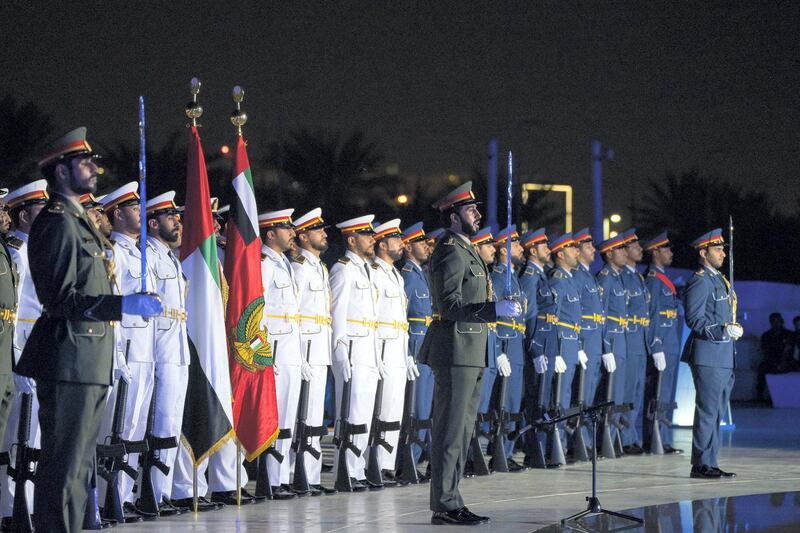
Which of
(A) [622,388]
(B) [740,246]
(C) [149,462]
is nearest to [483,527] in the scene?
(C) [149,462]

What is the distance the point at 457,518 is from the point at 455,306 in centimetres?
126

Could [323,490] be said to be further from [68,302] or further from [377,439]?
[68,302]

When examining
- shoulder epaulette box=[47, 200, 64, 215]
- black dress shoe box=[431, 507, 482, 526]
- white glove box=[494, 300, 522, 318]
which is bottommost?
black dress shoe box=[431, 507, 482, 526]

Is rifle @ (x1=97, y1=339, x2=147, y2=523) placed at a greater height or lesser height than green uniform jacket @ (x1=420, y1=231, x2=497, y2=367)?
lesser

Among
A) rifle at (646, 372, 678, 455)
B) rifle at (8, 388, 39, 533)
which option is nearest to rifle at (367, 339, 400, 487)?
rifle at (8, 388, 39, 533)

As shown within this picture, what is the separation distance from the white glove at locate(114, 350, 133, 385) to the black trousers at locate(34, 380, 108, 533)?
2086 millimetres

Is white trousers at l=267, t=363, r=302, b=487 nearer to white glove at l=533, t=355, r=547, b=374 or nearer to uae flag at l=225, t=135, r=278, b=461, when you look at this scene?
uae flag at l=225, t=135, r=278, b=461

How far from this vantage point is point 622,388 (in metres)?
12.8

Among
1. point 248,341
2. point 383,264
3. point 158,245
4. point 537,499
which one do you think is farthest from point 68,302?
point 383,264

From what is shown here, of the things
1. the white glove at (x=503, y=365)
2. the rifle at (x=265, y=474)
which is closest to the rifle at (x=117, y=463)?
the rifle at (x=265, y=474)

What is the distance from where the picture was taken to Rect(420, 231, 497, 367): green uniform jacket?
762cm

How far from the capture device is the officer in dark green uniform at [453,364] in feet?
25.1

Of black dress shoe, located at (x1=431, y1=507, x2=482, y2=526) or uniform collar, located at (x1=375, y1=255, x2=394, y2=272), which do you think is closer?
black dress shoe, located at (x1=431, y1=507, x2=482, y2=526)

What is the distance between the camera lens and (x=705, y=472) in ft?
33.7
